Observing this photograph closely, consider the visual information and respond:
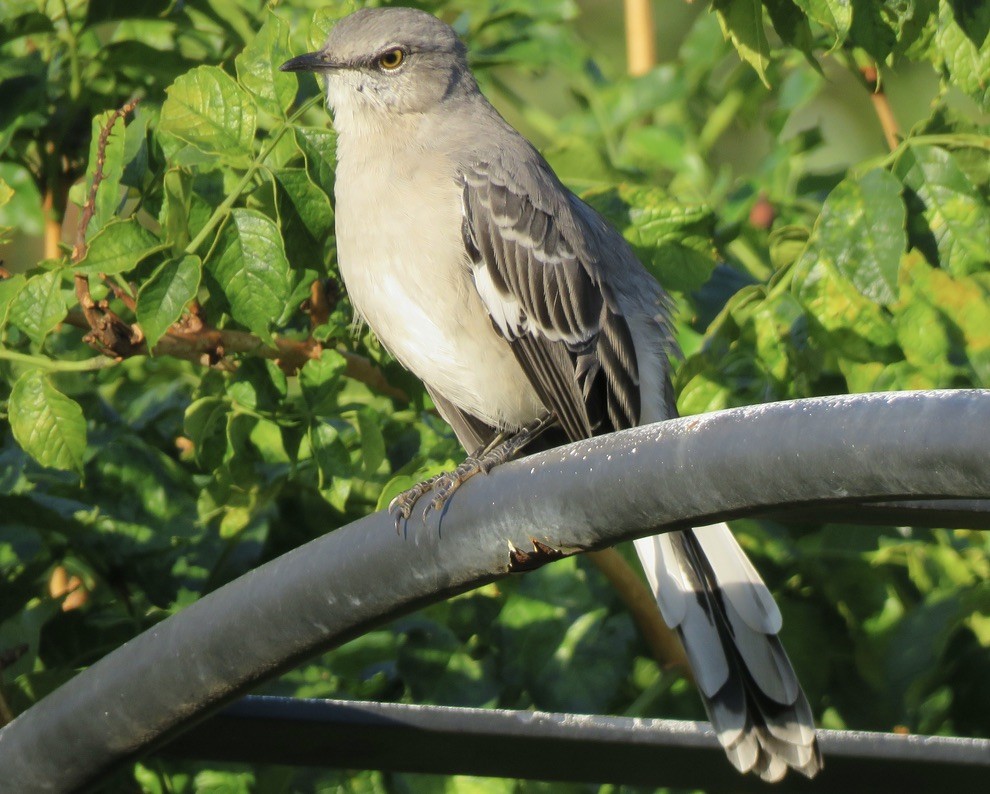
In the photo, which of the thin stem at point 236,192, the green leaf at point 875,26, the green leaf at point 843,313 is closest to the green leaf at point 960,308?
the green leaf at point 843,313

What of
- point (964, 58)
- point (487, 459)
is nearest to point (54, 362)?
point (487, 459)

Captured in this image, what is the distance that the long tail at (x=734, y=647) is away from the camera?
2.59m

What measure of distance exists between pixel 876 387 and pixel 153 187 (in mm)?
1609

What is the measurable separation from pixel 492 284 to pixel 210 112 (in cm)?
83

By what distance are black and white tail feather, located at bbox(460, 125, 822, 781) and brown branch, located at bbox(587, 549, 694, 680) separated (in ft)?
0.30

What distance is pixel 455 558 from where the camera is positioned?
2.23 meters

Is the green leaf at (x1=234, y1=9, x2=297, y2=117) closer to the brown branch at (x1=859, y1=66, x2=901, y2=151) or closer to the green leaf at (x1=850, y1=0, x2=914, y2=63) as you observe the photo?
the green leaf at (x1=850, y1=0, x2=914, y2=63)

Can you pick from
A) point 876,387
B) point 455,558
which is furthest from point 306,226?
point 876,387

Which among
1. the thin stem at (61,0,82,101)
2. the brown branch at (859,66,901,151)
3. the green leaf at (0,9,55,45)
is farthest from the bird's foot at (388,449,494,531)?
the green leaf at (0,9,55,45)

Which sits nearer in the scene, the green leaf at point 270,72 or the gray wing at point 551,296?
the green leaf at point 270,72

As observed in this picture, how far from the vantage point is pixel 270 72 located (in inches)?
114

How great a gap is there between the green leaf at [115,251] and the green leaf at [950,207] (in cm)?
162

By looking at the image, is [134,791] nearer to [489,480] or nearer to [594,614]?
[594,614]

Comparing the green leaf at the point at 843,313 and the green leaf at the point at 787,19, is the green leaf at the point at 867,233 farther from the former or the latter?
the green leaf at the point at 787,19
